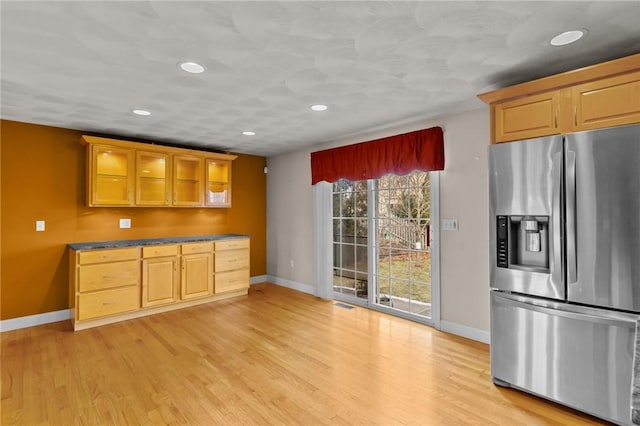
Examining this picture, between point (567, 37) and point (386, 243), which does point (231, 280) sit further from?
point (567, 37)

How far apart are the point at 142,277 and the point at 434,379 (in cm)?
363

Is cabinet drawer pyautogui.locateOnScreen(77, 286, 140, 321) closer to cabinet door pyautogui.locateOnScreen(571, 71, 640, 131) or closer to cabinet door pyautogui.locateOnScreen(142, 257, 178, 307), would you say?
cabinet door pyautogui.locateOnScreen(142, 257, 178, 307)

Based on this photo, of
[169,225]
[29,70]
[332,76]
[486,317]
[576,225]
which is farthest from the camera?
[169,225]

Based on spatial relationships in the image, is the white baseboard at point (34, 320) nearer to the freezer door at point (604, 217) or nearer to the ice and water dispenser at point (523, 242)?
the ice and water dispenser at point (523, 242)

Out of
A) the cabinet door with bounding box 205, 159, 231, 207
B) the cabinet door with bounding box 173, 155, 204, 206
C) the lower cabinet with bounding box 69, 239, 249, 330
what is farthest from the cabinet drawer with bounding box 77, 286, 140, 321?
the cabinet door with bounding box 205, 159, 231, 207

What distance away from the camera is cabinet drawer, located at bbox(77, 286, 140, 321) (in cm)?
372

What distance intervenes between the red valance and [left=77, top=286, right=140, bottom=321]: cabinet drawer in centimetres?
294

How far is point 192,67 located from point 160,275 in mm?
2972

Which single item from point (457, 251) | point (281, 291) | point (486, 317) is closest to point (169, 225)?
point (281, 291)

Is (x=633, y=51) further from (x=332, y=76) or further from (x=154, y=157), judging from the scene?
(x=154, y=157)

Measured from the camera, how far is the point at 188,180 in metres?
5.02

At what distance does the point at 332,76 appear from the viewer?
2.59m

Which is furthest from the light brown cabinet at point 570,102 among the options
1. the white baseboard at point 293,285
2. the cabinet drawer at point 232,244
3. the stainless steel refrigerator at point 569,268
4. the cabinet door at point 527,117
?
the cabinet drawer at point 232,244

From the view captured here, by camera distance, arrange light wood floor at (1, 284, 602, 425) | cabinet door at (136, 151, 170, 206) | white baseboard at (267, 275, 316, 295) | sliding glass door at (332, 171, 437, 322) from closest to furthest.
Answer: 1. light wood floor at (1, 284, 602, 425)
2. sliding glass door at (332, 171, 437, 322)
3. cabinet door at (136, 151, 170, 206)
4. white baseboard at (267, 275, 316, 295)
